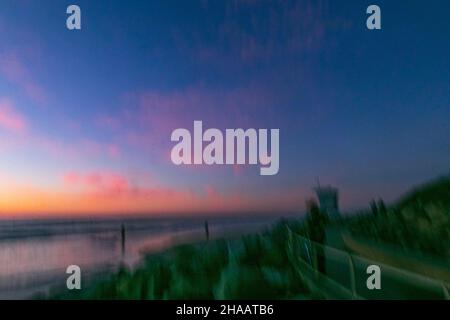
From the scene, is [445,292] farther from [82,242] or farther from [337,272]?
[82,242]

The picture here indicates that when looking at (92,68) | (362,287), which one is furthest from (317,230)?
(92,68)

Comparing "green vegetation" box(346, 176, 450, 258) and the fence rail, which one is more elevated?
"green vegetation" box(346, 176, 450, 258)

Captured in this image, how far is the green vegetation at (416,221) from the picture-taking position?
2.58 metres

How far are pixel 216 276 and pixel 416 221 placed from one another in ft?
3.24

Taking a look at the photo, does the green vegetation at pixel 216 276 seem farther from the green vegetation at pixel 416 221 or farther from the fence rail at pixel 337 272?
the green vegetation at pixel 416 221

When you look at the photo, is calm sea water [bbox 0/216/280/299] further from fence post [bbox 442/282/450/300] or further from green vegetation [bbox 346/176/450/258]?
fence post [bbox 442/282/450/300]

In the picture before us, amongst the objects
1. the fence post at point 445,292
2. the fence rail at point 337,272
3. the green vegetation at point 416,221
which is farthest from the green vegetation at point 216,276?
the fence post at point 445,292

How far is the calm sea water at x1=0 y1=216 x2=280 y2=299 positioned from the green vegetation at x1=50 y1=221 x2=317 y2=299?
6 centimetres

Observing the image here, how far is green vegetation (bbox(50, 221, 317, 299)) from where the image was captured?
8.62 ft

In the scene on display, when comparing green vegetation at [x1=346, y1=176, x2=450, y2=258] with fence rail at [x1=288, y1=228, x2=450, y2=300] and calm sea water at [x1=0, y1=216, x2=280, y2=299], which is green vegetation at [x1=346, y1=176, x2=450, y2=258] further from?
calm sea water at [x1=0, y1=216, x2=280, y2=299]

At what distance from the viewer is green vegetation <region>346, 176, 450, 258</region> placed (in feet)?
8.46

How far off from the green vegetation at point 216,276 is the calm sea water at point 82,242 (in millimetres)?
58

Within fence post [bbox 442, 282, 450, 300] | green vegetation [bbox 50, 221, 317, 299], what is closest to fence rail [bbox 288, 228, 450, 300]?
green vegetation [bbox 50, 221, 317, 299]

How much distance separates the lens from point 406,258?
259cm
